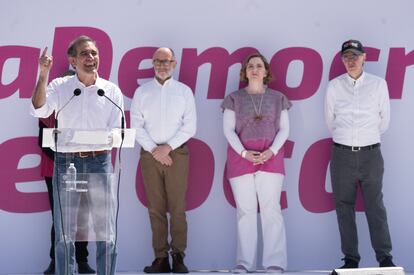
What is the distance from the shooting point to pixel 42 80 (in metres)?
4.19

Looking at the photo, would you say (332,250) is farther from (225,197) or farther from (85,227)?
(85,227)

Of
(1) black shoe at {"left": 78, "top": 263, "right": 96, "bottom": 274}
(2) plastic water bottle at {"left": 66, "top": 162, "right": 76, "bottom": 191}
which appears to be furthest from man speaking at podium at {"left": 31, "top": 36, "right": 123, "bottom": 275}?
(1) black shoe at {"left": 78, "top": 263, "right": 96, "bottom": 274}

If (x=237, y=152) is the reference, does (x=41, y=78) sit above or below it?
above

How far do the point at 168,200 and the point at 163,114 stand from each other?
A: 654mm

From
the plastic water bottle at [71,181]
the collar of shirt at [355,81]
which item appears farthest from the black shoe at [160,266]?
the collar of shirt at [355,81]

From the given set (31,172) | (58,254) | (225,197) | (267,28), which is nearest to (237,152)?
(225,197)

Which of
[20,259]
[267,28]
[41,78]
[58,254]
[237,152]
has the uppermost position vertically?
[267,28]

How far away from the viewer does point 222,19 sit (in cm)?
617

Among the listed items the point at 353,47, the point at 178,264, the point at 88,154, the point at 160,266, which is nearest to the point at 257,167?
the point at 178,264

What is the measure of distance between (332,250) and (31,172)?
2.47 m

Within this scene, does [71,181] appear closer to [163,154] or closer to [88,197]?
[88,197]

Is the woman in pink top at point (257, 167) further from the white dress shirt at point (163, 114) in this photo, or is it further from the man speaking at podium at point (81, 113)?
the man speaking at podium at point (81, 113)

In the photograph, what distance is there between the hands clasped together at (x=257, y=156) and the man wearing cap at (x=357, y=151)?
52 cm

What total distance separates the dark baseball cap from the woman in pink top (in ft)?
2.01
